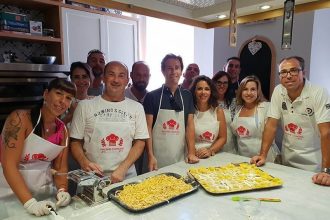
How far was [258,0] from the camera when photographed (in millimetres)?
1485

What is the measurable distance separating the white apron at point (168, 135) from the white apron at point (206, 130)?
134mm

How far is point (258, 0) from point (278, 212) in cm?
117

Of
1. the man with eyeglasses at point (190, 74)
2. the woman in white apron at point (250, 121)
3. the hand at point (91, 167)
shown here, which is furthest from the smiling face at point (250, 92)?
the hand at point (91, 167)

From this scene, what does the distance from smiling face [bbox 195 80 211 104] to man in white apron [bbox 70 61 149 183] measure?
66 centimetres

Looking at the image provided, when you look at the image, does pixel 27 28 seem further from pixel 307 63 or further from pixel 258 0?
pixel 307 63

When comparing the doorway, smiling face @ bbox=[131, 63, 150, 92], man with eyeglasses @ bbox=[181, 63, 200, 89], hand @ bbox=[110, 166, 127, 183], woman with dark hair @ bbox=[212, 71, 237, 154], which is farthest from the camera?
the doorway

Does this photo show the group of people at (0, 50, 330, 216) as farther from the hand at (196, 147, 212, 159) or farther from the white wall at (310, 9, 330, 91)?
the white wall at (310, 9, 330, 91)

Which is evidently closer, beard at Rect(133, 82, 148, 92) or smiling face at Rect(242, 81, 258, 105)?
smiling face at Rect(242, 81, 258, 105)

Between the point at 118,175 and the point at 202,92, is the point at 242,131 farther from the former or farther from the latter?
the point at 118,175

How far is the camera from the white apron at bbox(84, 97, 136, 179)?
1.56m

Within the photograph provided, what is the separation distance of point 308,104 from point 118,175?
1.39 meters

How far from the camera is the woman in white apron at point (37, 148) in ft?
3.90

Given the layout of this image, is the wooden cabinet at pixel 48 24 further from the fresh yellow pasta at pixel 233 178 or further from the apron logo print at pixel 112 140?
the fresh yellow pasta at pixel 233 178

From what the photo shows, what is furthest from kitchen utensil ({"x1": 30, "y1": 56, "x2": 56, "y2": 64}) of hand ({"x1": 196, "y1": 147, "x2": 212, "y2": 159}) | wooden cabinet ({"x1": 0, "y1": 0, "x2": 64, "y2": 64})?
hand ({"x1": 196, "y1": 147, "x2": 212, "y2": 159})
